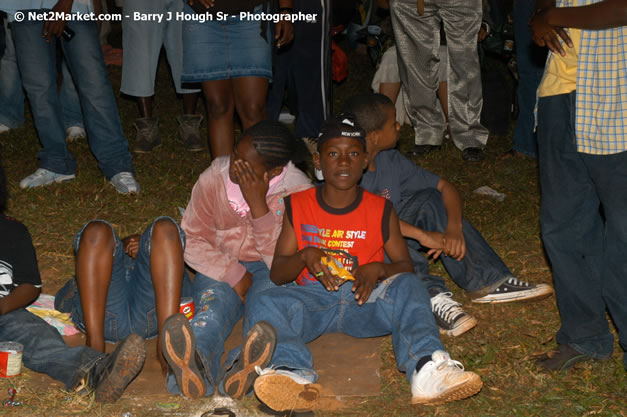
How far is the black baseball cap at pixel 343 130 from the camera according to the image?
12.5 feet

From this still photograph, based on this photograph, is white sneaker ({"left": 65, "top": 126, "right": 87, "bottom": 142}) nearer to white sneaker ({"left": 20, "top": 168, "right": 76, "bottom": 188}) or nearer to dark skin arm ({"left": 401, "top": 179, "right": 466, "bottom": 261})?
white sneaker ({"left": 20, "top": 168, "right": 76, "bottom": 188})

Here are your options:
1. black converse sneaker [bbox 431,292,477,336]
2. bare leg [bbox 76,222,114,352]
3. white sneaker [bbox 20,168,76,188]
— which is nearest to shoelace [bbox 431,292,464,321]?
black converse sneaker [bbox 431,292,477,336]

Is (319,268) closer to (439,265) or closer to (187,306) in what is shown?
(187,306)

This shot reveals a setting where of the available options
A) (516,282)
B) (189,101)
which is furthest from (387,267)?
(189,101)

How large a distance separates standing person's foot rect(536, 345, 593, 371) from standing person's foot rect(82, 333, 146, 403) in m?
1.80

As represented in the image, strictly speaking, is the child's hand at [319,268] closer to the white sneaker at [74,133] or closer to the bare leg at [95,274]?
the bare leg at [95,274]

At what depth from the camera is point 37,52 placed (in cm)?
588

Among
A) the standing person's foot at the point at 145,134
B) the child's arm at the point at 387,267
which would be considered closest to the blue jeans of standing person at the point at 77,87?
the standing person's foot at the point at 145,134

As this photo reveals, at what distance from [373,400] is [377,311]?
18.3 inches

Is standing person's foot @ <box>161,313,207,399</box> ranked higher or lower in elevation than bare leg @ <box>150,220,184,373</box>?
lower

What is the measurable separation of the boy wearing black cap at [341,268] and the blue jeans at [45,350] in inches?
29.4

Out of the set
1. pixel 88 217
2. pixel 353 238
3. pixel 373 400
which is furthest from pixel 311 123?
pixel 373 400

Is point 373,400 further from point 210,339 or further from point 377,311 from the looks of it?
point 210,339

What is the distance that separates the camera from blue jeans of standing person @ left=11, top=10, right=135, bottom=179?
5.83 meters
